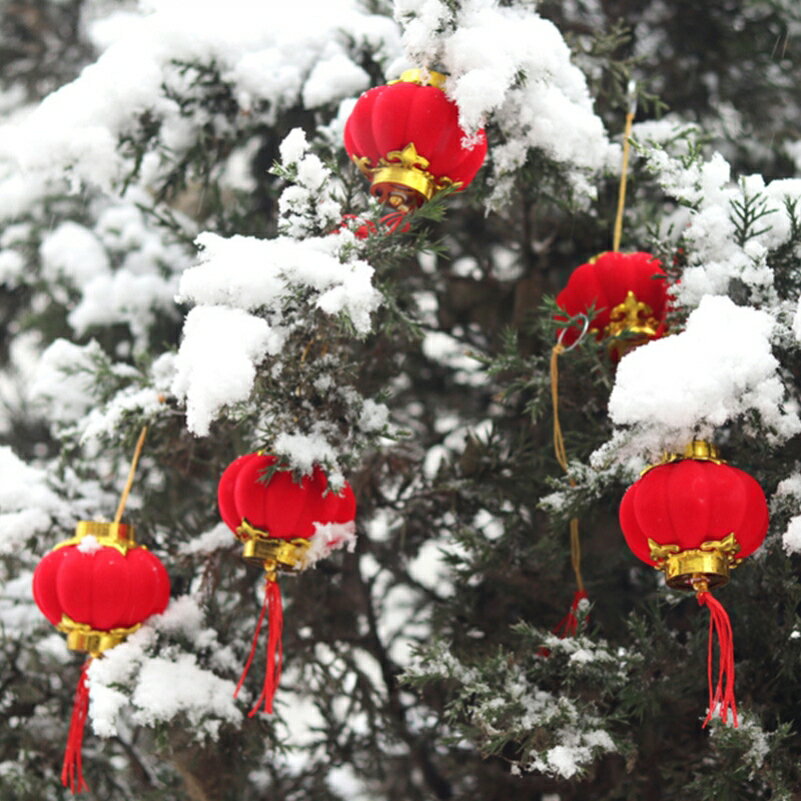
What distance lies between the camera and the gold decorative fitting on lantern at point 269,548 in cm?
221

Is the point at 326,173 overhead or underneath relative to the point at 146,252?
underneath

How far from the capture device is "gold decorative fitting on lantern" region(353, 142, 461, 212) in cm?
216

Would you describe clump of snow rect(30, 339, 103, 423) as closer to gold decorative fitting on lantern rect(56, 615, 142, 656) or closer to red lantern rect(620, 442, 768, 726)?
gold decorative fitting on lantern rect(56, 615, 142, 656)

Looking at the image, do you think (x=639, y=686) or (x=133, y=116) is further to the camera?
(x=133, y=116)

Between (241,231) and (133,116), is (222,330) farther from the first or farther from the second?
(241,231)

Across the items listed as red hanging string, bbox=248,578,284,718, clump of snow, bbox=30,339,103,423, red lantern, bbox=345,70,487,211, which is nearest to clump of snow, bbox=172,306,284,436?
red lantern, bbox=345,70,487,211

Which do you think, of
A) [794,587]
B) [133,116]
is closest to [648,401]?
[794,587]

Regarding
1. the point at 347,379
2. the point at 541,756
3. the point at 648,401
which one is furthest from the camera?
the point at 347,379

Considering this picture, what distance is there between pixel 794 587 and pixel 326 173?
1.28 meters

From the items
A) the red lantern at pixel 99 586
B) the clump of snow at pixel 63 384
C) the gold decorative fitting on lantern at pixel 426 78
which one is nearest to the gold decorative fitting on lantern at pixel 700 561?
the gold decorative fitting on lantern at pixel 426 78

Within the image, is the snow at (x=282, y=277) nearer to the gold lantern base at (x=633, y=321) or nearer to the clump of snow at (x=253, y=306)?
the clump of snow at (x=253, y=306)

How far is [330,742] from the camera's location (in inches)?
133

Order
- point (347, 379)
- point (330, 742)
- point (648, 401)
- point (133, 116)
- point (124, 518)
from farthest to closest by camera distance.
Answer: point (330, 742) → point (124, 518) → point (133, 116) → point (347, 379) → point (648, 401)

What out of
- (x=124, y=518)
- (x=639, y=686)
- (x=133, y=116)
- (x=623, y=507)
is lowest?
(x=639, y=686)
